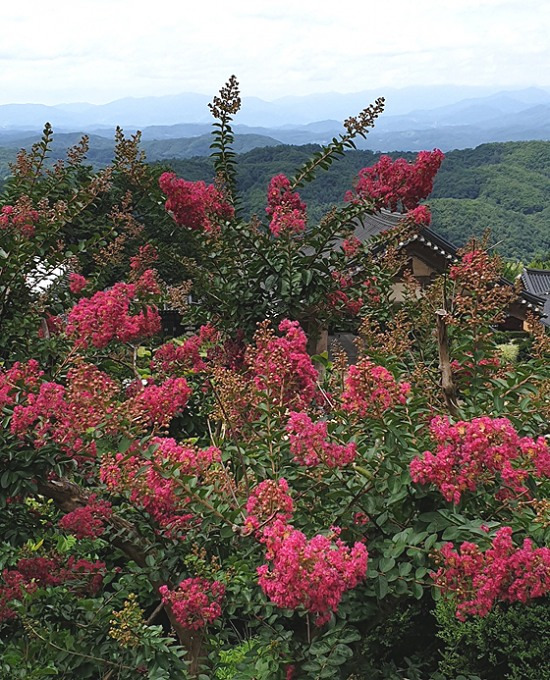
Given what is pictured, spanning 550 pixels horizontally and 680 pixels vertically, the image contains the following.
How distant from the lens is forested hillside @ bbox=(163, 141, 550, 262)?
97.2 ft

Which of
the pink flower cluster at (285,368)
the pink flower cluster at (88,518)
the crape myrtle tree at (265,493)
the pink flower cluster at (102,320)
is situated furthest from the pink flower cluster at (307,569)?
the pink flower cluster at (102,320)

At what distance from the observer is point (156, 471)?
6.37 feet

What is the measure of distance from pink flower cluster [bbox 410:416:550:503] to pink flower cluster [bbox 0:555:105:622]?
4.27 feet

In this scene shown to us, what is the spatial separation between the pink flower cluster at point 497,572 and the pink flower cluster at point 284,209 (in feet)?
6.11

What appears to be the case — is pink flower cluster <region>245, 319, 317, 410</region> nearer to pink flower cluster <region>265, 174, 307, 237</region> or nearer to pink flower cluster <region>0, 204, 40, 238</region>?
pink flower cluster <region>265, 174, 307, 237</region>

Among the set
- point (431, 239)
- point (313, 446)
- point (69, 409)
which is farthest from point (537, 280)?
point (69, 409)

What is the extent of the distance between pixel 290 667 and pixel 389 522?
0.47 metres

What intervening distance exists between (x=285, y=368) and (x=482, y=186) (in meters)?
46.4

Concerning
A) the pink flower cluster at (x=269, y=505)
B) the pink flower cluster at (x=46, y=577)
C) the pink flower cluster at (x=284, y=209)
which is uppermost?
the pink flower cluster at (x=284, y=209)

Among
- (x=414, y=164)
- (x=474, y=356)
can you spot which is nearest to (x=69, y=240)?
(x=414, y=164)

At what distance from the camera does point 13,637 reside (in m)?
2.57

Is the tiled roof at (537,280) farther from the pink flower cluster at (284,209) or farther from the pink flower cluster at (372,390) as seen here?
the pink flower cluster at (372,390)

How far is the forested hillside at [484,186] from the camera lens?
29641mm

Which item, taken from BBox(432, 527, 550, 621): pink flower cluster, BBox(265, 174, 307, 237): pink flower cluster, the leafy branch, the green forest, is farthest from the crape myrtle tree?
the green forest
